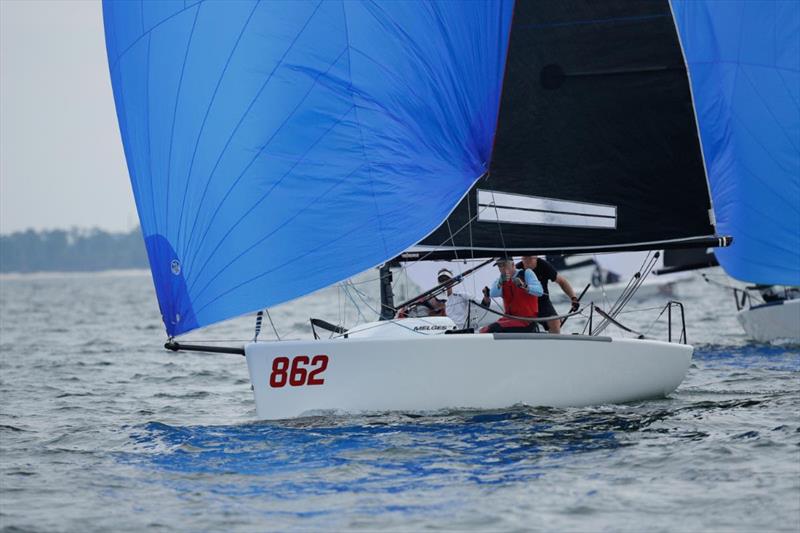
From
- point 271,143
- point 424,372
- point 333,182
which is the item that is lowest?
point 424,372

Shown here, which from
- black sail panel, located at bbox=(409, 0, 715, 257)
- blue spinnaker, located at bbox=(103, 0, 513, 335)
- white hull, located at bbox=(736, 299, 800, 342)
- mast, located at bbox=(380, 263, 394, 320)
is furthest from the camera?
white hull, located at bbox=(736, 299, 800, 342)

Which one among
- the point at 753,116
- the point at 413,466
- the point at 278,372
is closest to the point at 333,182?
the point at 278,372

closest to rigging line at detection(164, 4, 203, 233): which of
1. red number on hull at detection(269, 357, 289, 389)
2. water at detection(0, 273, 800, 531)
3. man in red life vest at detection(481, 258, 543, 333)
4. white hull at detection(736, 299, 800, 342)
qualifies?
red number on hull at detection(269, 357, 289, 389)

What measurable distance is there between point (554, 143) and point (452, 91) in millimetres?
1284

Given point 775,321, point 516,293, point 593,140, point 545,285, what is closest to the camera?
point 516,293

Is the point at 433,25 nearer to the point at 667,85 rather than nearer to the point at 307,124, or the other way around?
the point at 307,124

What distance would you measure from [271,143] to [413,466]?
2948 millimetres

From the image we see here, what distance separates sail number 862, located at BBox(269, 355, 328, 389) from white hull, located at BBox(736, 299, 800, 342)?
9.71 meters

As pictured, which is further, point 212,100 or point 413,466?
point 212,100

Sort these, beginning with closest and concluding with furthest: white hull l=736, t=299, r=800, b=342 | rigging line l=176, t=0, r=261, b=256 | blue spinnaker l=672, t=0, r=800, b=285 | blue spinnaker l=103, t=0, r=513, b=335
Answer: blue spinnaker l=103, t=0, r=513, b=335
rigging line l=176, t=0, r=261, b=256
blue spinnaker l=672, t=0, r=800, b=285
white hull l=736, t=299, r=800, b=342

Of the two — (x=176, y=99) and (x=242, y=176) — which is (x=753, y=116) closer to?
(x=242, y=176)

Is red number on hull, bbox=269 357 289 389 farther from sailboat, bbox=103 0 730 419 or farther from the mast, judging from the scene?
the mast

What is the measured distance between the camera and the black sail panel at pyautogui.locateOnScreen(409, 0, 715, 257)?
11008 millimetres

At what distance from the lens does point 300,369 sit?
31.8 feet
